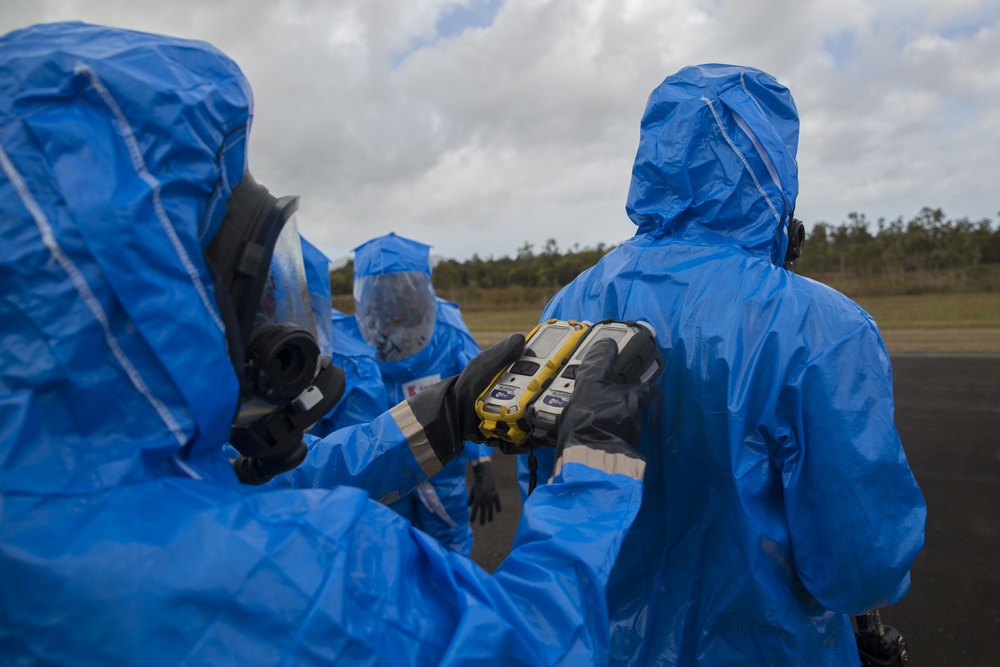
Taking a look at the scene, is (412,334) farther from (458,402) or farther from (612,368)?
(612,368)

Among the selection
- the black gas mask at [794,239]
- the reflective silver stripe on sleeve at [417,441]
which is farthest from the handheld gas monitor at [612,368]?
the black gas mask at [794,239]

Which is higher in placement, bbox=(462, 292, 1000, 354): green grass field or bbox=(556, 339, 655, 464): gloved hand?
bbox=(556, 339, 655, 464): gloved hand

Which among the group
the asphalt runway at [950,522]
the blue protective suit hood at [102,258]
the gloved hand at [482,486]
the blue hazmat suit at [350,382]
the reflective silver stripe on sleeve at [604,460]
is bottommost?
the asphalt runway at [950,522]

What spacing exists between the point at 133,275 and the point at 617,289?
1.18m

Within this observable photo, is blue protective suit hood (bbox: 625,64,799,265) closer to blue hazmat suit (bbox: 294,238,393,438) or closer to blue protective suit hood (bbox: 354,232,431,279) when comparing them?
blue hazmat suit (bbox: 294,238,393,438)

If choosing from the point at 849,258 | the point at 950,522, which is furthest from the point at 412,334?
the point at 849,258

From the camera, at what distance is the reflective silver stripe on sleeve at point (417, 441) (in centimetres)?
162

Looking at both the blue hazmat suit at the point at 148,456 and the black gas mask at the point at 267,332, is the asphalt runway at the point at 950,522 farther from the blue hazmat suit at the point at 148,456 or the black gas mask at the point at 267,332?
the black gas mask at the point at 267,332

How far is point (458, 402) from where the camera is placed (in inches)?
63.3

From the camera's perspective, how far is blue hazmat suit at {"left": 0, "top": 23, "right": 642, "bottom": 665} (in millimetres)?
811

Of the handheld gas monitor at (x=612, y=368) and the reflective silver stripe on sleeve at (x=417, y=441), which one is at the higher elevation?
the handheld gas monitor at (x=612, y=368)

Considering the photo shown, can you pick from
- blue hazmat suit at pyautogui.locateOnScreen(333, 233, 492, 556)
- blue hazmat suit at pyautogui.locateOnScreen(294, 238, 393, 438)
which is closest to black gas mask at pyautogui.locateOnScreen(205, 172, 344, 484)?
blue hazmat suit at pyautogui.locateOnScreen(294, 238, 393, 438)

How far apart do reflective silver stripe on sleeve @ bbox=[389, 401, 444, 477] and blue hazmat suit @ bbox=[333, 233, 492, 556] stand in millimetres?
2190

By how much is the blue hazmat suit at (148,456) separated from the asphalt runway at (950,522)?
1089 mm
